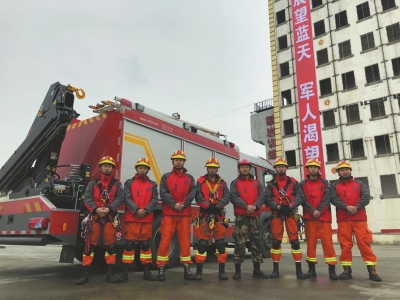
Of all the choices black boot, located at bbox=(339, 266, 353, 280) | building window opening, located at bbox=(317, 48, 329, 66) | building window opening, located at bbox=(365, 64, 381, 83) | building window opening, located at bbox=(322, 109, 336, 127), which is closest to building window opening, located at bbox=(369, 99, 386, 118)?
building window opening, located at bbox=(365, 64, 381, 83)

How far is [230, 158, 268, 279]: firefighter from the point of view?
6.09 meters

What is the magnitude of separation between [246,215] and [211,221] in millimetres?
738

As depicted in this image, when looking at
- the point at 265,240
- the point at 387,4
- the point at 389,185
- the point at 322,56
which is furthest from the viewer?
the point at 322,56

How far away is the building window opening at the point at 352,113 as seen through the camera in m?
25.5

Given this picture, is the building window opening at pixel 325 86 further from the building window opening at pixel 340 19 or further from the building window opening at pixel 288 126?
the building window opening at pixel 340 19

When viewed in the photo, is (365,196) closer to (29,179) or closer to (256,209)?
(256,209)

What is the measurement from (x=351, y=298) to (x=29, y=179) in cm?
627

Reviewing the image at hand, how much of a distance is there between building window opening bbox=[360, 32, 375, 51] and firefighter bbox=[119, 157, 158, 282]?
25.7 m

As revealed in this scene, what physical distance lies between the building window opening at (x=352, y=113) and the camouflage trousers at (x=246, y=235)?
882 inches

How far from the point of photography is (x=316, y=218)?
6176 mm

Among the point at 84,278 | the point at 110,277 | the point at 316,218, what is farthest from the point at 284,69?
the point at 84,278

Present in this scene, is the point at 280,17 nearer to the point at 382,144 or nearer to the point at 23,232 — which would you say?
the point at 382,144

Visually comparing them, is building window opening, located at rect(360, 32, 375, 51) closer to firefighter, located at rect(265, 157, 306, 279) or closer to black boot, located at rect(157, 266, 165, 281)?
firefighter, located at rect(265, 157, 306, 279)

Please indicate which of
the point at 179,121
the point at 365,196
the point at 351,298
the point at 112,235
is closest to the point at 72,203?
the point at 112,235
